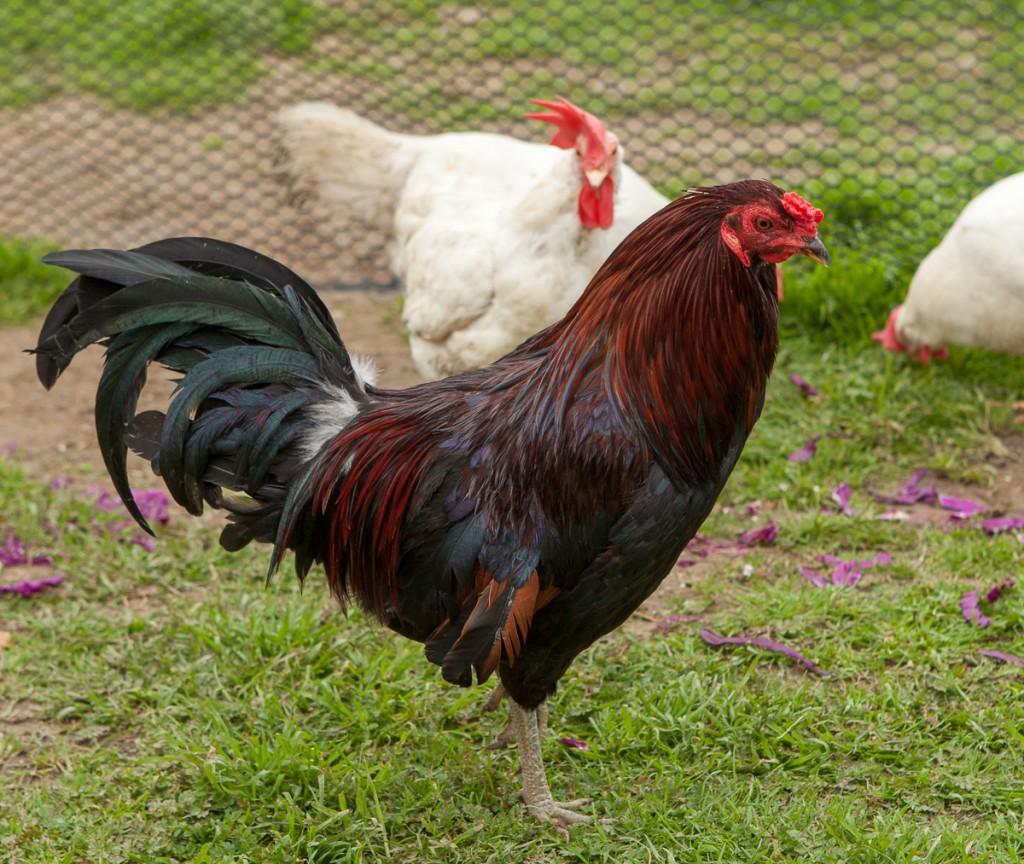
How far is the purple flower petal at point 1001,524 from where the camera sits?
4.17 m

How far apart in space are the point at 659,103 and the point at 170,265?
5.05 metres

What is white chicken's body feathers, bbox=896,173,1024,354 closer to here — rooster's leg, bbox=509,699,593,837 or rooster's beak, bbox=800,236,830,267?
rooster's beak, bbox=800,236,830,267

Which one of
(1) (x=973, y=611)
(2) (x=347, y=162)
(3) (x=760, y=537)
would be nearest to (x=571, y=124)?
(2) (x=347, y=162)

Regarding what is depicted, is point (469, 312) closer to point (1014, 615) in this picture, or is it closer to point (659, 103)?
point (1014, 615)

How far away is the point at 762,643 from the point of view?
145 inches

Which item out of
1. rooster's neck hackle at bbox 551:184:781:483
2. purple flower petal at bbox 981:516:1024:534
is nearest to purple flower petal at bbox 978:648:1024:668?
purple flower petal at bbox 981:516:1024:534

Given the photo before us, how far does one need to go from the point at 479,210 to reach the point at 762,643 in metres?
2.02

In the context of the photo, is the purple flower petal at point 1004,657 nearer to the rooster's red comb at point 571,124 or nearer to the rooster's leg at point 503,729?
the rooster's leg at point 503,729

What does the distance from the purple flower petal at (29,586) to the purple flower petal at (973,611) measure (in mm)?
3240

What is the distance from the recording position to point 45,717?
11.5ft

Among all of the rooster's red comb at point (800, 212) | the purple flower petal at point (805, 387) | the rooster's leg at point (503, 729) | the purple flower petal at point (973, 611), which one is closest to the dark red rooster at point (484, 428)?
the rooster's red comb at point (800, 212)

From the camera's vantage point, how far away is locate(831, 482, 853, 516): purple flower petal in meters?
4.36

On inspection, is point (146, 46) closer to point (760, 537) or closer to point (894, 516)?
point (760, 537)

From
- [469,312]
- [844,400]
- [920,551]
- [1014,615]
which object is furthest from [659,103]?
[1014,615]
